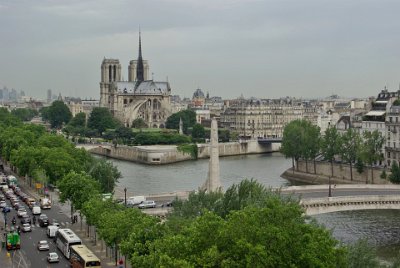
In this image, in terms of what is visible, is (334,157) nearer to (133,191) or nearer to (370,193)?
(133,191)

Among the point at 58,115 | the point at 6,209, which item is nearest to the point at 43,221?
the point at 6,209

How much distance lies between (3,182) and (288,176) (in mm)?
31892

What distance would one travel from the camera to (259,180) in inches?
2889

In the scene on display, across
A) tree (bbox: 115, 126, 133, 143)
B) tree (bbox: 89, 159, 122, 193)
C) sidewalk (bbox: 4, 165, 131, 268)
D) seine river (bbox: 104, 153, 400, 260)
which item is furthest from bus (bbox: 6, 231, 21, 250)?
tree (bbox: 115, 126, 133, 143)

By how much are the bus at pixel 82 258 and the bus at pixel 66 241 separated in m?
1.10

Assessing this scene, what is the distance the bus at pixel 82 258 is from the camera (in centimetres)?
3098

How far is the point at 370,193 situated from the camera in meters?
48.7

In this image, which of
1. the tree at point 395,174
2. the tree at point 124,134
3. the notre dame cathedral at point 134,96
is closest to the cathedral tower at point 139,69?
the notre dame cathedral at point 134,96

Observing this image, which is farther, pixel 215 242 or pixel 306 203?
pixel 306 203

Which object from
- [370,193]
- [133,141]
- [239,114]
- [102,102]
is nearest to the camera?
[370,193]

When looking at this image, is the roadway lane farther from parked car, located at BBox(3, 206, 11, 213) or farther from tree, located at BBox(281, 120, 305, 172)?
tree, located at BBox(281, 120, 305, 172)

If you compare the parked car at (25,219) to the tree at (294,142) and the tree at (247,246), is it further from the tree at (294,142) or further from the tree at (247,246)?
the tree at (294,142)

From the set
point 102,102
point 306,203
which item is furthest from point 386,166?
point 102,102

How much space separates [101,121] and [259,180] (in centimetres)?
7589
